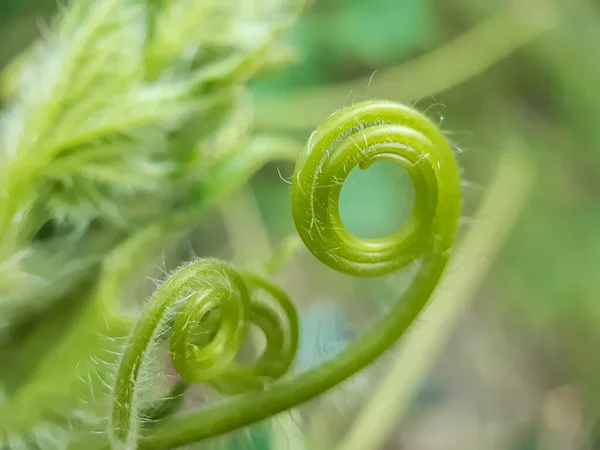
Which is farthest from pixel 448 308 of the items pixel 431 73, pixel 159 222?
pixel 159 222

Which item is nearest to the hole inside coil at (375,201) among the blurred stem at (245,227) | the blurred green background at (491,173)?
the blurred green background at (491,173)

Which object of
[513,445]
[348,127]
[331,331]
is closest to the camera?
[348,127]

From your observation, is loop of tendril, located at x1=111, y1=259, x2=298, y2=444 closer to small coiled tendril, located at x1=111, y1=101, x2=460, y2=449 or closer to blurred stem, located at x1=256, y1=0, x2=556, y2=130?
small coiled tendril, located at x1=111, y1=101, x2=460, y2=449

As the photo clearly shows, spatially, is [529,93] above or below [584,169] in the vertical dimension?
above

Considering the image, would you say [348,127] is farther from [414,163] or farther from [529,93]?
[529,93]

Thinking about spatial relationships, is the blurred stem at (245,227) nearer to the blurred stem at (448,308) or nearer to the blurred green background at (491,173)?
the blurred green background at (491,173)

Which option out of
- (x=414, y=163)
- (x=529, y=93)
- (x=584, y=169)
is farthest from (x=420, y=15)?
(x=414, y=163)

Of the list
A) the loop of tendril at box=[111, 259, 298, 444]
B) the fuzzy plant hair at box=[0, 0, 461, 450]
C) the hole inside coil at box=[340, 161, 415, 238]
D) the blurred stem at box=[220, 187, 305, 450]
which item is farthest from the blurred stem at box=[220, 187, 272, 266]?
the loop of tendril at box=[111, 259, 298, 444]
